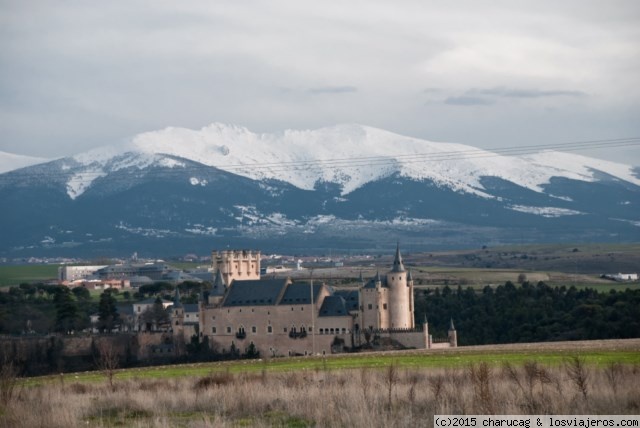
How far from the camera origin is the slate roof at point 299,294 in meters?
101

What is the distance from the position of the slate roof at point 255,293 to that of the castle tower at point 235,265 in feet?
19.2

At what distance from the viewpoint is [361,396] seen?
3538cm

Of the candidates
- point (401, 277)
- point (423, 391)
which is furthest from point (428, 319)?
point (423, 391)

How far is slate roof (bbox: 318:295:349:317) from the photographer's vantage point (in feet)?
324

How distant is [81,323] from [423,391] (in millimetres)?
73921

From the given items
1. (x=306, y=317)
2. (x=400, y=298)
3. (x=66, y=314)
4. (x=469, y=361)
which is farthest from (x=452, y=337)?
(x=469, y=361)

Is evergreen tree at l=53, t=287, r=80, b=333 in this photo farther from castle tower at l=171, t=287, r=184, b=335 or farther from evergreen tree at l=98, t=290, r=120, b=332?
castle tower at l=171, t=287, r=184, b=335

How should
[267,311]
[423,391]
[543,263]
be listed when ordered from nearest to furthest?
[423,391], [267,311], [543,263]

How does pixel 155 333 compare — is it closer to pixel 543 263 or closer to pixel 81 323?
pixel 81 323

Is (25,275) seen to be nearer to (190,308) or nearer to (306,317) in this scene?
(190,308)

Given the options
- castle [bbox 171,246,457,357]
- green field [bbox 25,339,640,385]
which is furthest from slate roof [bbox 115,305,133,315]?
green field [bbox 25,339,640,385]

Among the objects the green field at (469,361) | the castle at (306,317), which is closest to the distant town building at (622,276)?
the castle at (306,317)

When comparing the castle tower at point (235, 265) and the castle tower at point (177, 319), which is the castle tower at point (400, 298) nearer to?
the castle tower at point (177, 319)

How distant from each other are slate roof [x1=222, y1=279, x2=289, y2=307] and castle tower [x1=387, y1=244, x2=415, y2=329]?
893 centimetres
